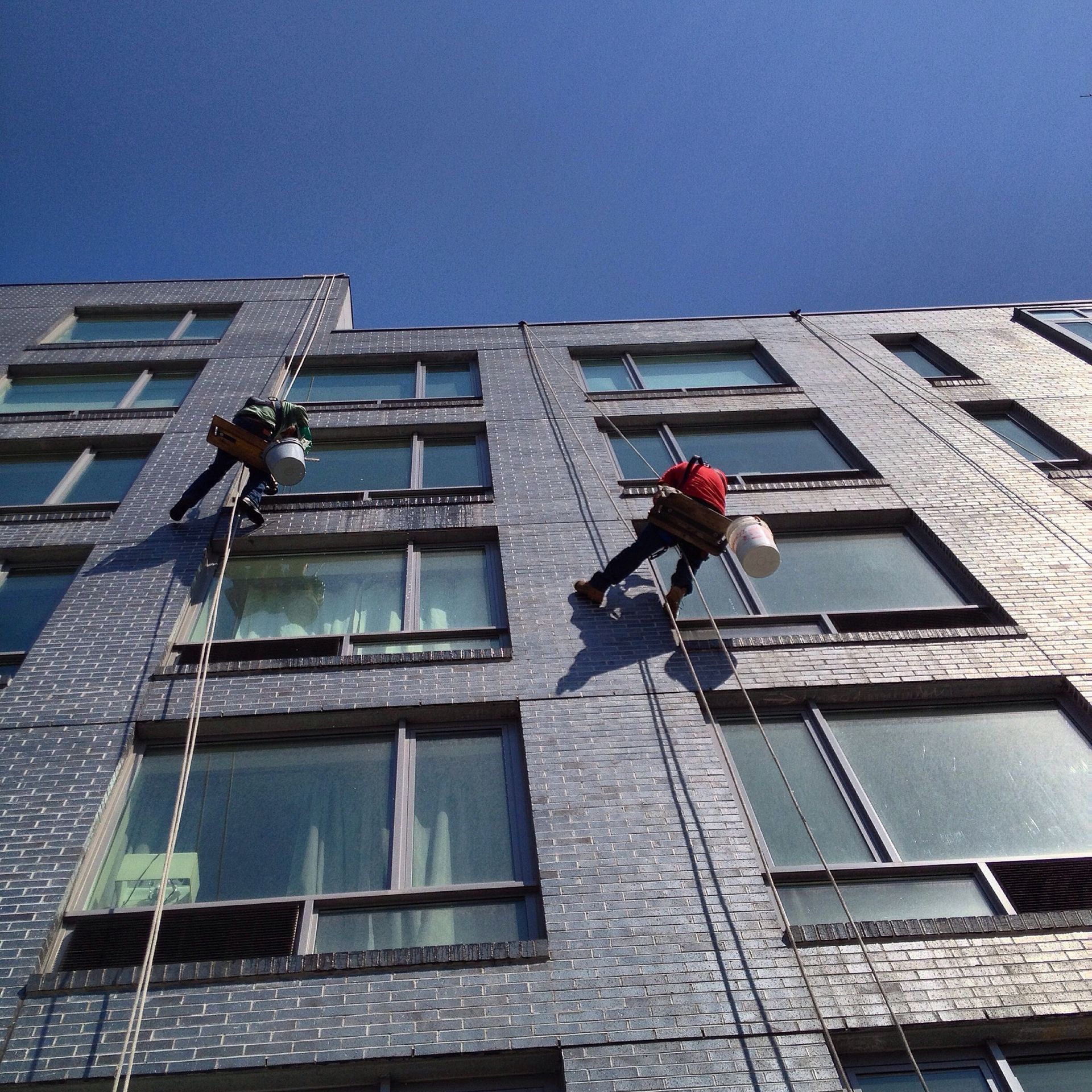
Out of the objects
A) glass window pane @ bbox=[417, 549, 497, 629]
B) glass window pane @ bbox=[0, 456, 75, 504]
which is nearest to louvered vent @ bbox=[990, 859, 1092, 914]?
glass window pane @ bbox=[417, 549, 497, 629]

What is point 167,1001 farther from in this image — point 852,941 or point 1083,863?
point 1083,863

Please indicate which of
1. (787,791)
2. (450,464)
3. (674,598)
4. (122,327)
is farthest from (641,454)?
(122,327)

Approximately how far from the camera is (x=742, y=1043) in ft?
17.2

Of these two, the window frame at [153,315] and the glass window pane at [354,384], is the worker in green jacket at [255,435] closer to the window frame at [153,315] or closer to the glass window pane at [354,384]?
the glass window pane at [354,384]

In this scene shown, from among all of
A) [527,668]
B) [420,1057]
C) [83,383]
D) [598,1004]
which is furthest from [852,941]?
[83,383]

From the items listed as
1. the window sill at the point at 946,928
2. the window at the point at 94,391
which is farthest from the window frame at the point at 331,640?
the window at the point at 94,391

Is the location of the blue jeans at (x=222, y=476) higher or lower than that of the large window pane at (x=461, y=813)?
higher

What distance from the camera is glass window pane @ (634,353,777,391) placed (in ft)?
47.1

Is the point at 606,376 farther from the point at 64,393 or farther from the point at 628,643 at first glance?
the point at 64,393

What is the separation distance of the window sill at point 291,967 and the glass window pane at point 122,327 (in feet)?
40.4

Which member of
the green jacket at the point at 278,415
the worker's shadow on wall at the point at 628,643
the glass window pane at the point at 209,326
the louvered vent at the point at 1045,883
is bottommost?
the louvered vent at the point at 1045,883

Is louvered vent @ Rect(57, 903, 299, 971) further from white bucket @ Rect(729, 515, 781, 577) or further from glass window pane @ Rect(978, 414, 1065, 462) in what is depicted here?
glass window pane @ Rect(978, 414, 1065, 462)

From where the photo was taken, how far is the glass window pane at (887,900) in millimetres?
6203

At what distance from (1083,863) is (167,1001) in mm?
6156
